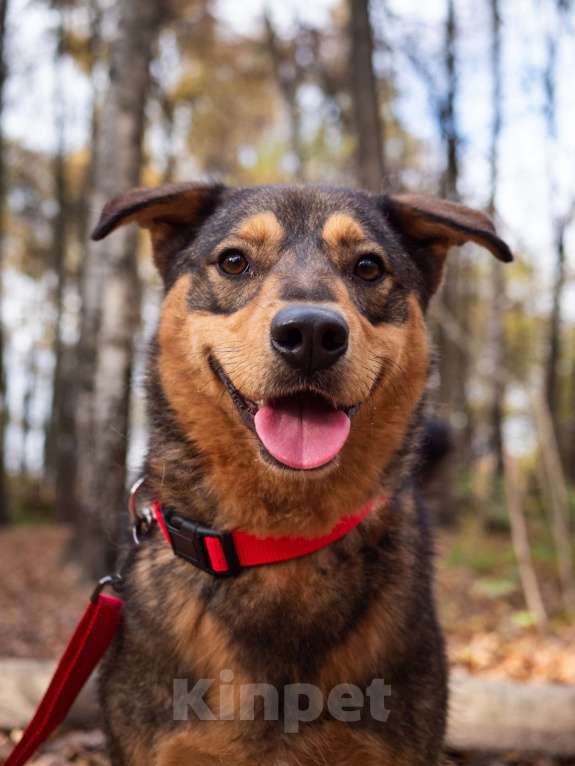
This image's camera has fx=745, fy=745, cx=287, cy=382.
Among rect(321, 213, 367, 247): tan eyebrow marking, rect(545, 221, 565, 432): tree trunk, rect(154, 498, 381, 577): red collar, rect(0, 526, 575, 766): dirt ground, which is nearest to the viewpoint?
rect(154, 498, 381, 577): red collar

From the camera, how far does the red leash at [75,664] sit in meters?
2.64

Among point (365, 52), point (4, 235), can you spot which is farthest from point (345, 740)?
point (4, 235)

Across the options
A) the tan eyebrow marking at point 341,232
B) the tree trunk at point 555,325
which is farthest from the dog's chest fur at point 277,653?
the tree trunk at point 555,325

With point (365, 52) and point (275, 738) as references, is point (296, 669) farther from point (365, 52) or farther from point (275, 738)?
point (365, 52)

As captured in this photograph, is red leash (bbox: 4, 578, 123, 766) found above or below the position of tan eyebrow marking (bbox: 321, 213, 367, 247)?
below

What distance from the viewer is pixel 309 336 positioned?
235 cm

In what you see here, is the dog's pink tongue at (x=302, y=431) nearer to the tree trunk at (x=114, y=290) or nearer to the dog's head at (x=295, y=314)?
the dog's head at (x=295, y=314)

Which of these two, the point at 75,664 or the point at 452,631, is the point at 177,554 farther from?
the point at 452,631

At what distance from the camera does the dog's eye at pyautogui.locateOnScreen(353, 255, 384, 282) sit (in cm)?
296

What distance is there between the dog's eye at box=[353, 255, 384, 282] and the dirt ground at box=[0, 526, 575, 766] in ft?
5.78

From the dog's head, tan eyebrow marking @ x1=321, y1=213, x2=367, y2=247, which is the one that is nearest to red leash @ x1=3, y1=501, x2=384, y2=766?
the dog's head

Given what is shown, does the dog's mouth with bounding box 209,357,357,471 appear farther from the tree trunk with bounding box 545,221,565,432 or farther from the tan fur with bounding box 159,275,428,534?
the tree trunk with bounding box 545,221,565,432

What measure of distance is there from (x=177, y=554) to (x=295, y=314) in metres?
1.00

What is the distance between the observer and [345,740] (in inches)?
96.3
